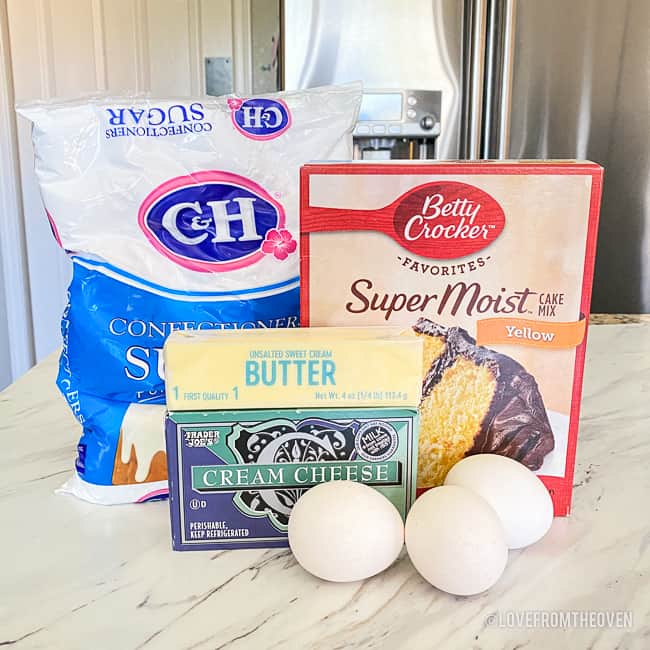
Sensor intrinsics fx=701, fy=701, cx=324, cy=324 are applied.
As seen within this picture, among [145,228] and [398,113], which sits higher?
[398,113]

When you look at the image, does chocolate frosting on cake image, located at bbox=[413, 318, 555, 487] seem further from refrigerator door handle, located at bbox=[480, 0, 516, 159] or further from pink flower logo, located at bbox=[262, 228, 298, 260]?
refrigerator door handle, located at bbox=[480, 0, 516, 159]

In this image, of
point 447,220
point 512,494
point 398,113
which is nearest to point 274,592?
point 512,494

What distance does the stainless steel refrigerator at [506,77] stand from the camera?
2029 mm

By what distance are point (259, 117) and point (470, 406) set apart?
0.32m

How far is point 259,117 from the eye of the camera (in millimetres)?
643

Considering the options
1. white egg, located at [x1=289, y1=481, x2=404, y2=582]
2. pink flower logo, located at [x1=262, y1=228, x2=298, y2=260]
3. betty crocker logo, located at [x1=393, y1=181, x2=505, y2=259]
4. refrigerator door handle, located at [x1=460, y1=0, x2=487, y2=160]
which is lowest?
white egg, located at [x1=289, y1=481, x2=404, y2=582]

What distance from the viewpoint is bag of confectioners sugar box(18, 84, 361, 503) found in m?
0.62

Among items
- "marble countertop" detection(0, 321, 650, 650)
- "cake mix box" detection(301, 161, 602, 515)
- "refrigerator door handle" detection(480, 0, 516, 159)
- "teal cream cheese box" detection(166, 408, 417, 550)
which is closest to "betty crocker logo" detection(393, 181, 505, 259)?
"cake mix box" detection(301, 161, 602, 515)

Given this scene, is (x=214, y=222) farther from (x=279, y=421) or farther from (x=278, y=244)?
(x=279, y=421)

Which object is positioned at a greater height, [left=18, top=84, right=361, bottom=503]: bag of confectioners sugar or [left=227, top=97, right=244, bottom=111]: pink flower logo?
[left=227, top=97, right=244, bottom=111]: pink flower logo

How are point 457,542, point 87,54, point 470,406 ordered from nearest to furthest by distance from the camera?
1. point 457,542
2. point 470,406
3. point 87,54

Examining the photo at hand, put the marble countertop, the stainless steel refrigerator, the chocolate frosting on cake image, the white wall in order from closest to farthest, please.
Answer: the marble countertop → the chocolate frosting on cake image → the stainless steel refrigerator → the white wall

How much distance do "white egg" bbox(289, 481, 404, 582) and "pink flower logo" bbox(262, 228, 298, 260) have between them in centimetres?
24

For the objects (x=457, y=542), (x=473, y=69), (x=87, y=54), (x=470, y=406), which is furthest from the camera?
(x=87, y=54)
